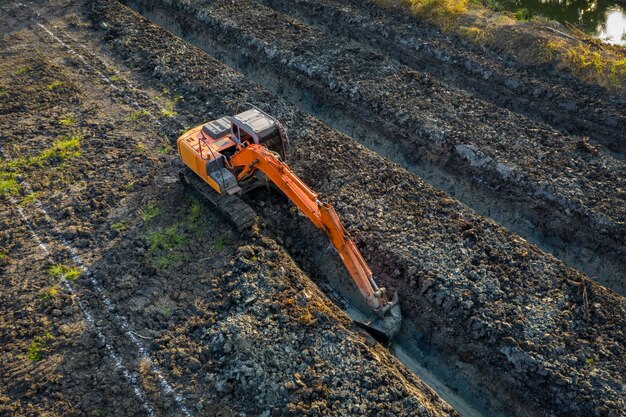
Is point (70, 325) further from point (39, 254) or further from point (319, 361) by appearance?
point (319, 361)

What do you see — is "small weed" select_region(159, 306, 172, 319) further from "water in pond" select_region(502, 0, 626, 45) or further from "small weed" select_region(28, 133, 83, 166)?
"water in pond" select_region(502, 0, 626, 45)

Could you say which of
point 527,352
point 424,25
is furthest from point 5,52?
point 527,352

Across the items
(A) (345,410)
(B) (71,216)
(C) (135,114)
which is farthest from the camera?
(C) (135,114)

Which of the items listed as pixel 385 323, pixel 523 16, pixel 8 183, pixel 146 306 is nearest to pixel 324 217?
pixel 385 323

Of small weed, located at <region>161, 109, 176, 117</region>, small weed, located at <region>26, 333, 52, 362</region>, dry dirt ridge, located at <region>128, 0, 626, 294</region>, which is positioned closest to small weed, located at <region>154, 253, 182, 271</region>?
small weed, located at <region>26, 333, 52, 362</region>

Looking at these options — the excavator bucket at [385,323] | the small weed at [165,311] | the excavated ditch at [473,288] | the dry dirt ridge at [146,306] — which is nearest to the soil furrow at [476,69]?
the excavated ditch at [473,288]

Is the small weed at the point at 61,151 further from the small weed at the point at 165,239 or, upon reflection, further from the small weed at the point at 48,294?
the small weed at the point at 48,294
